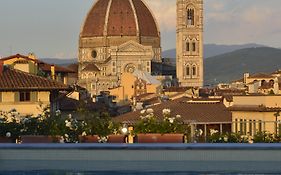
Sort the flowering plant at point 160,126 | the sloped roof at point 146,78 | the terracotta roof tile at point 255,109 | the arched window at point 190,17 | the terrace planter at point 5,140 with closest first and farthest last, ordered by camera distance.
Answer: the flowering plant at point 160,126
the terrace planter at point 5,140
the terracotta roof tile at point 255,109
the sloped roof at point 146,78
the arched window at point 190,17

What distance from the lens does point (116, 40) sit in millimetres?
140000

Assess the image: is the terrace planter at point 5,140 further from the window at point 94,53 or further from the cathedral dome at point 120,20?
the cathedral dome at point 120,20

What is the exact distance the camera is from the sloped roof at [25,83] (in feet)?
82.7

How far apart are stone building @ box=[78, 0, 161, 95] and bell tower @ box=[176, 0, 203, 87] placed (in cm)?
473

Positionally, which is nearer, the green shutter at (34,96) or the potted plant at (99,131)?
the potted plant at (99,131)

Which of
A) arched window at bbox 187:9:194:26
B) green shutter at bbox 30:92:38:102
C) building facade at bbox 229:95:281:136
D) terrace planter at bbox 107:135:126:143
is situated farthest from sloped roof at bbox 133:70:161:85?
terrace planter at bbox 107:135:126:143

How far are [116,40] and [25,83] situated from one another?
376 ft

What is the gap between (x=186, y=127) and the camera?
1391cm

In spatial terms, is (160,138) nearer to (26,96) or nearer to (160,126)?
(160,126)

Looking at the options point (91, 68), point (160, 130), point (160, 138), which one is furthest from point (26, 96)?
point (91, 68)

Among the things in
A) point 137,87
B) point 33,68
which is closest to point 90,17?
point 137,87

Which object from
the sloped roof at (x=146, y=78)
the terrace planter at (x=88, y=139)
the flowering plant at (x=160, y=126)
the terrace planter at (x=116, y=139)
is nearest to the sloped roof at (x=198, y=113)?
the flowering plant at (x=160, y=126)

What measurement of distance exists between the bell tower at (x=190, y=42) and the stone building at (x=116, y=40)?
4729mm

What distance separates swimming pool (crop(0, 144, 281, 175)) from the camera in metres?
11.5
